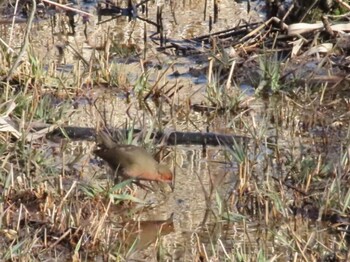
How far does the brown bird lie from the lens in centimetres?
491

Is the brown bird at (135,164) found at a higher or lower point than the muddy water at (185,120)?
higher

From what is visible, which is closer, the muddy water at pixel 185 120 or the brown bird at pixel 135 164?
the muddy water at pixel 185 120

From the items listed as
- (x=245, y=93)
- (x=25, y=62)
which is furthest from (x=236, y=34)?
(x=25, y=62)

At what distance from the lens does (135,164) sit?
491 cm

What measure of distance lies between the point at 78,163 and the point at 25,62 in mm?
1665

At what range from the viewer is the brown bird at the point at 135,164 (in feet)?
16.1

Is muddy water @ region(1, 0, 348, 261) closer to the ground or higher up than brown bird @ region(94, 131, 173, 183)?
closer to the ground

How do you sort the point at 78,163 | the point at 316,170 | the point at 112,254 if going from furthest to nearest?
the point at 78,163, the point at 316,170, the point at 112,254

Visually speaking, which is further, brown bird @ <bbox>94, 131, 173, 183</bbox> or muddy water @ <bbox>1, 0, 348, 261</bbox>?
brown bird @ <bbox>94, 131, 173, 183</bbox>

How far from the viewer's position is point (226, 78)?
7230mm

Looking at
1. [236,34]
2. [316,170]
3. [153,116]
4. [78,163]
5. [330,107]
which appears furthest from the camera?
[236,34]

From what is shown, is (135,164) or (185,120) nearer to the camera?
(135,164)

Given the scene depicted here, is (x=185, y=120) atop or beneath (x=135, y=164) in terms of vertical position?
beneath

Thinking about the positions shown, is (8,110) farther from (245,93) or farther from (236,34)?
(236,34)
